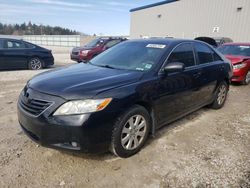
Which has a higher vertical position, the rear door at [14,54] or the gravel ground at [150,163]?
the rear door at [14,54]

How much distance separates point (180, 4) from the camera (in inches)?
987

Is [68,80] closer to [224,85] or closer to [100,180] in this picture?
[100,180]

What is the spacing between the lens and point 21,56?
1033 cm

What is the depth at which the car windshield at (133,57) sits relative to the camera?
359 centimetres

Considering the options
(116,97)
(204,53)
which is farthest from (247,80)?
(116,97)

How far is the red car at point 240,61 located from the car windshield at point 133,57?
522cm

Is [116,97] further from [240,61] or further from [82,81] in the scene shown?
[240,61]

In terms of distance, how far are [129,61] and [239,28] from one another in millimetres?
18581

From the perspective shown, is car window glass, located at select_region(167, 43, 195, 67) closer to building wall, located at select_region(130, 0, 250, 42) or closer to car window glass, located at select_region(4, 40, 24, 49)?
car window glass, located at select_region(4, 40, 24, 49)

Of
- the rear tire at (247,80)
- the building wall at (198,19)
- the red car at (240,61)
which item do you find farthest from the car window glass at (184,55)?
the building wall at (198,19)

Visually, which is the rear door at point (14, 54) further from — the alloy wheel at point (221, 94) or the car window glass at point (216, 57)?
the alloy wheel at point (221, 94)

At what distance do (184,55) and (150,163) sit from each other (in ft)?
6.62

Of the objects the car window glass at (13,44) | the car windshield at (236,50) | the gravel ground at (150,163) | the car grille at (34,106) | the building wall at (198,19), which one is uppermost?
the building wall at (198,19)

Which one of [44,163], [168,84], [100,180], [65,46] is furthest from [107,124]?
[65,46]
